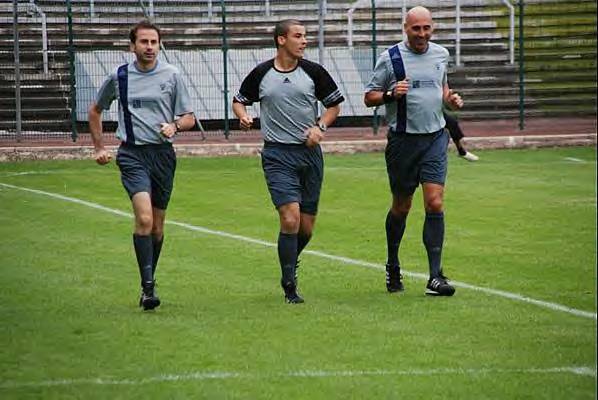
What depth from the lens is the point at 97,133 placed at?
1130 centimetres

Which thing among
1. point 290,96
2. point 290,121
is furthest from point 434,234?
point 290,96

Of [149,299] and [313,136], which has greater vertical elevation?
[313,136]

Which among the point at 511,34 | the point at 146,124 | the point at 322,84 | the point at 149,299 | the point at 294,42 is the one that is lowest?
the point at 149,299

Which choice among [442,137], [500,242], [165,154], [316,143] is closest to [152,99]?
[165,154]

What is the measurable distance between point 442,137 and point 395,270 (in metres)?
1.07

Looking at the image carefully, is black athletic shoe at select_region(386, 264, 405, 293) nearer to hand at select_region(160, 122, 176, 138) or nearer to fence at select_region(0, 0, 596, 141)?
hand at select_region(160, 122, 176, 138)

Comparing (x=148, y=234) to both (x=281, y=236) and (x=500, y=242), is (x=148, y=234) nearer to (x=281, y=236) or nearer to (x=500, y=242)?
(x=281, y=236)

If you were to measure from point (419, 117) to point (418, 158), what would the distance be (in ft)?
1.02

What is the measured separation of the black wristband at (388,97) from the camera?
11369mm

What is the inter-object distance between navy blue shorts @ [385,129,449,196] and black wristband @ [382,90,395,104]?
0.30 meters

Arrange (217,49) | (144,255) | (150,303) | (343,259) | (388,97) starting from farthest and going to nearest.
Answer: (217,49) → (343,259) → (388,97) → (144,255) → (150,303)

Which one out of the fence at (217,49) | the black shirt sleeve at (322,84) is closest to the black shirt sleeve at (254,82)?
the black shirt sleeve at (322,84)

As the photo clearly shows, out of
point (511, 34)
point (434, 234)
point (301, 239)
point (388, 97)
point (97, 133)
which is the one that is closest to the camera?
point (97, 133)

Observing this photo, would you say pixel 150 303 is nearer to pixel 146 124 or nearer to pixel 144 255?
pixel 144 255
